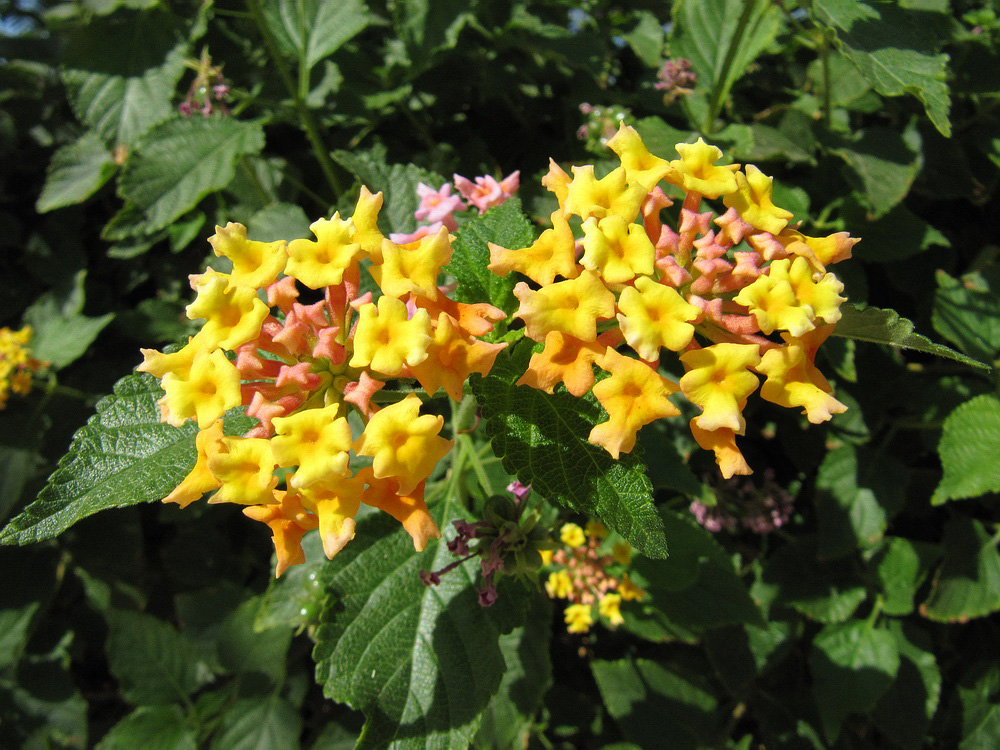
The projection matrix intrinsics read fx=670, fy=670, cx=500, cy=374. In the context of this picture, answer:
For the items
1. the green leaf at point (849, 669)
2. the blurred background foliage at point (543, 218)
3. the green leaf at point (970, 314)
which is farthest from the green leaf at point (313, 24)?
the green leaf at point (849, 669)

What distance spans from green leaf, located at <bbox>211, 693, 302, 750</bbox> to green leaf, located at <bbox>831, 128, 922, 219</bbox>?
186 centimetres

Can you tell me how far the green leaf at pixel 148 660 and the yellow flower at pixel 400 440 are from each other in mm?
1570

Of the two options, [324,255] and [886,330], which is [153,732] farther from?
[886,330]

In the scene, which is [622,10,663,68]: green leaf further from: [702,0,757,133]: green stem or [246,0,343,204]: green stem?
[246,0,343,204]: green stem

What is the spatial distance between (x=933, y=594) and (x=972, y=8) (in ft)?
5.52

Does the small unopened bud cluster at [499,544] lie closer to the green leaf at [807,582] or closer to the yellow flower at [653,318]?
the yellow flower at [653,318]

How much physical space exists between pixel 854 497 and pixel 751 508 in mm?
239

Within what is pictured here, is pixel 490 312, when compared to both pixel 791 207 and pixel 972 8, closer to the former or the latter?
pixel 791 207

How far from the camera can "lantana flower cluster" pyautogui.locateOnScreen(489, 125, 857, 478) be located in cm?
76

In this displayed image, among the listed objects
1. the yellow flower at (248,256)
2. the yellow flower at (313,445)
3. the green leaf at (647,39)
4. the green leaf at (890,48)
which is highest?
the green leaf at (890,48)

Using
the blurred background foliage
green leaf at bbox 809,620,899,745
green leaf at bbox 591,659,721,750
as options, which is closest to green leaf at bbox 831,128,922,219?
the blurred background foliage

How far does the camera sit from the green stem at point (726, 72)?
1.32m

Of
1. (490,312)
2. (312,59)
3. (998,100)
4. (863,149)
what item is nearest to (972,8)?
(998,100)

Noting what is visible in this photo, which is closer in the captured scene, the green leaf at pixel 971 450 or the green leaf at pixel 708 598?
the green leaf at pixel 971 450
